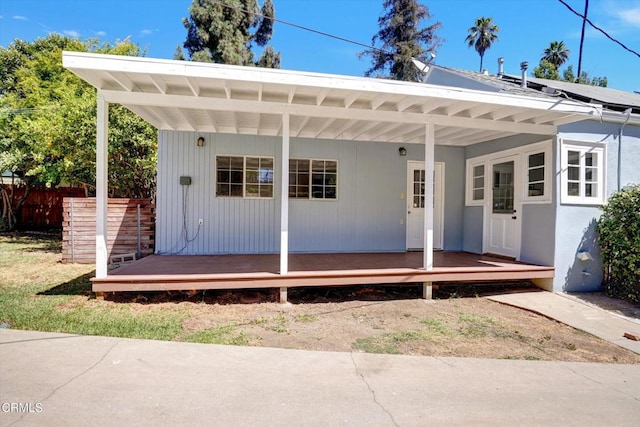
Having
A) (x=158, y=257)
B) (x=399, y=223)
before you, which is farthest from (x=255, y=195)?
(x=399, y=223)

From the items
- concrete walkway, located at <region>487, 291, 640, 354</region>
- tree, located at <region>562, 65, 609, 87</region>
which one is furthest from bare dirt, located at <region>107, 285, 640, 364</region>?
tree, located at <region>562, 65, 609, 87</region>

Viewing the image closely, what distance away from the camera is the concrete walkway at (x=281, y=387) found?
2.62 meters

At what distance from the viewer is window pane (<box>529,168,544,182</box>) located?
22.2ft

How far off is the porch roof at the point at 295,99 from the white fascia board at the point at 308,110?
13 millimetres

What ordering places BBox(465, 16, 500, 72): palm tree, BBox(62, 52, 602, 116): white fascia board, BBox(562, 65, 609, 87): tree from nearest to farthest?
BBox(62, 52, 602, 116): white fascia board < BBox(562, 65, 609, 87): tree < BBox(465, 16, 500, 72): palm tree

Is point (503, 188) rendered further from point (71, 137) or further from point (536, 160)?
point (71, 137)

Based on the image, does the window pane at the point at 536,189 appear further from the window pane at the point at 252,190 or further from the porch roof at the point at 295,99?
the window pane at the point at 252,190

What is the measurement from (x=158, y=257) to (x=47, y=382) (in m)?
4.46

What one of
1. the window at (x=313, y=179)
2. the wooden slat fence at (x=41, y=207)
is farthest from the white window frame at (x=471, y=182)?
the wooden slat fence at (x=41, y=207)

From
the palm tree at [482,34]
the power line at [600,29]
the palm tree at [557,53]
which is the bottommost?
the power line at [600,29]

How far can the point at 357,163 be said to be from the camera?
27.9ft

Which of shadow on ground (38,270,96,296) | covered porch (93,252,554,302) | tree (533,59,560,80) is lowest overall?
shadow on ground (38,270,96,296)
